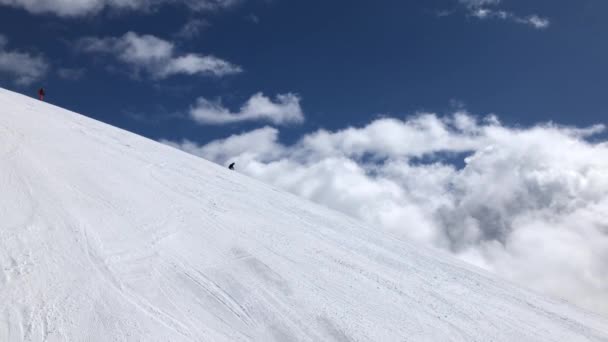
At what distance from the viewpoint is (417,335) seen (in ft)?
32.9

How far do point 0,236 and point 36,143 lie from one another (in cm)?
910

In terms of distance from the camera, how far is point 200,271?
10.8 metres

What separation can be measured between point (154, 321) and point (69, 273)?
241 cm

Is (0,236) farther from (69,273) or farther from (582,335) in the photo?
(582,335)

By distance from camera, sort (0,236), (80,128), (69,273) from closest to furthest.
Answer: (69,273), (0,236), (80,128)

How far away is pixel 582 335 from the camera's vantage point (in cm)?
1226

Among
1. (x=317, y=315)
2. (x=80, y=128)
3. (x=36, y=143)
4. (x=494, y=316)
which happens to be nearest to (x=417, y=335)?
(x=317, y=315)

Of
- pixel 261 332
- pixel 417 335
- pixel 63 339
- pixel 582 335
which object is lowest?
pixel 63 339

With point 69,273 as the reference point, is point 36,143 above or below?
above

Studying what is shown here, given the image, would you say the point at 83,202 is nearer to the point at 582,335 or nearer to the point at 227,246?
the point at 227,246

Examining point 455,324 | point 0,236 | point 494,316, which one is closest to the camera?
point 0,236

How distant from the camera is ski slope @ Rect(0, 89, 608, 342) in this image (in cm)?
855

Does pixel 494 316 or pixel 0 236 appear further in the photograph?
pixel 494 316

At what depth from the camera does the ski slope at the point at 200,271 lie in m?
8.55
